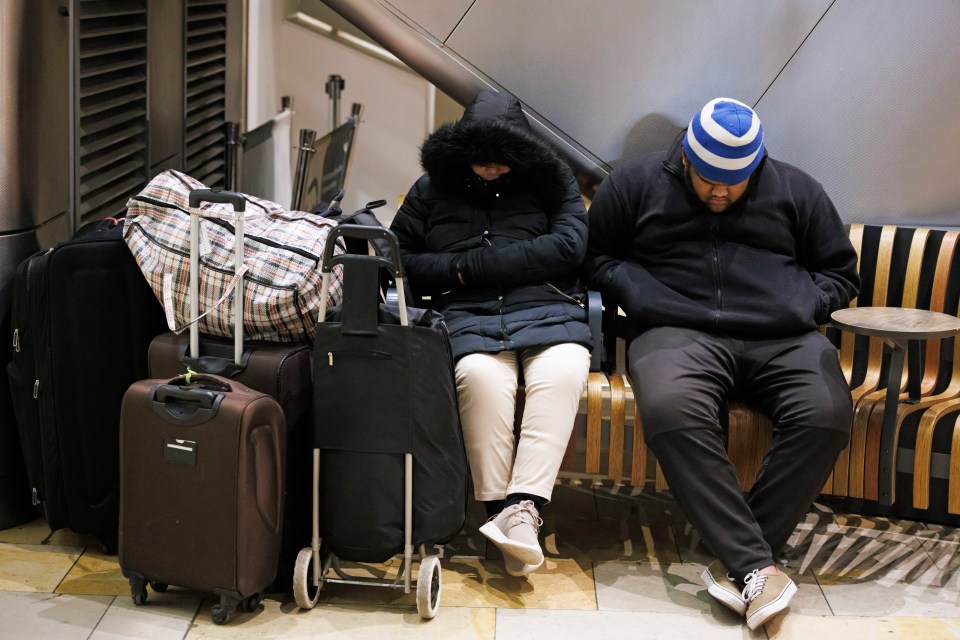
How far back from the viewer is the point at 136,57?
423cm

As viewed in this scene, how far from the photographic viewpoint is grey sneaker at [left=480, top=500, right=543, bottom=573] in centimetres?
293

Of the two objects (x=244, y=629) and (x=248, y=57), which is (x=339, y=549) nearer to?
(x=244, y=629)

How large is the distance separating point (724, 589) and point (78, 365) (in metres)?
1.98

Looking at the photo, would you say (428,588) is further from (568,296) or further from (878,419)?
(878,419)

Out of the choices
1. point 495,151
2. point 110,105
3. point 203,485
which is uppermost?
point 110,105

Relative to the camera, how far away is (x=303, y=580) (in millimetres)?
2857

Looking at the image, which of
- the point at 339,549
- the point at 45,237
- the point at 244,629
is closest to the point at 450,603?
the point at 339,549

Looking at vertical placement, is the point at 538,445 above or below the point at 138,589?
above

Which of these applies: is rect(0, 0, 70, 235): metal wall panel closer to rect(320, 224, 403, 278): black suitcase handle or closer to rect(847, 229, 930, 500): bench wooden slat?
rect(320, 224, 403, 278): black suitcase handle

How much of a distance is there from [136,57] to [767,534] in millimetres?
2995

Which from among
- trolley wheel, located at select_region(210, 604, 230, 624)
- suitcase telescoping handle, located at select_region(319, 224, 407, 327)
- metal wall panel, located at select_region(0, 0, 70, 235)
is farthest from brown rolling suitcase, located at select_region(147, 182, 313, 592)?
metal wall panel, located at select_region(0, 0, 70, 235)

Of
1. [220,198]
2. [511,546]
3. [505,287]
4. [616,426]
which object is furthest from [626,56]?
[511,546]

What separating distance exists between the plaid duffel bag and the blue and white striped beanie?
44.9 inches

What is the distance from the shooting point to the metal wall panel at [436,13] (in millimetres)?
4109
